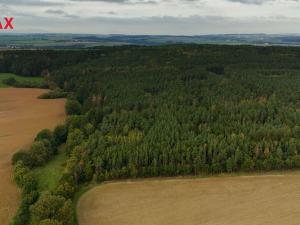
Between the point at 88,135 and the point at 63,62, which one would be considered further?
the point at 63,62

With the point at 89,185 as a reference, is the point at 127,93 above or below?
above

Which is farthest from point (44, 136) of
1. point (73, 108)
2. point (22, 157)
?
point (73, 108)

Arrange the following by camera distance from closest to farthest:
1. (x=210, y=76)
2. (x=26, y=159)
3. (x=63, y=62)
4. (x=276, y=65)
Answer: (x=26, y=159) → (x=210, y=76) → (x=276, y=65) → (x=63, y=62)

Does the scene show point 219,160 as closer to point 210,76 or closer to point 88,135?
point 88,135

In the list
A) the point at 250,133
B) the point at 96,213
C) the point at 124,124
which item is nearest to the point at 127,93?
the point at 124,124

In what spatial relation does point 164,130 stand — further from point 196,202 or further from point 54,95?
point 54,95

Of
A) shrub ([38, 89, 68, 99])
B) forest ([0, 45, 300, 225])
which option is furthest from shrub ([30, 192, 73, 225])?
shrub ([38, 89, 68, 99])

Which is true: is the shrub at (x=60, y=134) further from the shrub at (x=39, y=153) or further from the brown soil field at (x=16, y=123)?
the shrub at (x=39, y=153)
